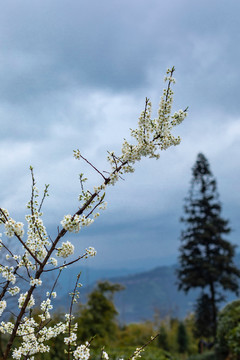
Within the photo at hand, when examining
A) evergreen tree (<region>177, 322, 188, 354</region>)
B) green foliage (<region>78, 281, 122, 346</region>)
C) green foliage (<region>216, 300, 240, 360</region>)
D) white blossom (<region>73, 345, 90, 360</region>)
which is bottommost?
white blossom (<region>73, 345, 90, 360</region>)

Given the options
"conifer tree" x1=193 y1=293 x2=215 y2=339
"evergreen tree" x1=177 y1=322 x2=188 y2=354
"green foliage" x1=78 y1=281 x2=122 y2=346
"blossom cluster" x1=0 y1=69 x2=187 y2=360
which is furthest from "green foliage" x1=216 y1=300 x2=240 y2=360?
"evergreen tree" x1=177 y1=322 x2=188 y2=354

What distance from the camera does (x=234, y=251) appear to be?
2489 centimetres

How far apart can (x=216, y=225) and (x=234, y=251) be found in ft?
6.83

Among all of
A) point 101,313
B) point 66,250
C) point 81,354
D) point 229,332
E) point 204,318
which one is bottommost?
point 81,354

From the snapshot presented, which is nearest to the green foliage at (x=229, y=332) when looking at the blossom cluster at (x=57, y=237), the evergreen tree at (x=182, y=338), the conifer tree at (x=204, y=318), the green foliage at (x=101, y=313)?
the green foliage at (x=101, y=313)

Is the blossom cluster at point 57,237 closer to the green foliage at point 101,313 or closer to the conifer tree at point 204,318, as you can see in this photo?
the green foliage at point 101,313

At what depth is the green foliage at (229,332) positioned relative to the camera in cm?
994

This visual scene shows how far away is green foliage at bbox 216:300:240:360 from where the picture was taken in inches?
391

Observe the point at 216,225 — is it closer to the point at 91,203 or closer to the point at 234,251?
the point at 234,251

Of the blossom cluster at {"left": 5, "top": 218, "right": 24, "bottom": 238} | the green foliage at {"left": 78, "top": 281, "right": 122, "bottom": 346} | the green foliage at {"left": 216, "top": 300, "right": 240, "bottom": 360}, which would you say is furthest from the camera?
the green foliage at {"left": 78, "top": 281, "right": 122, "bottom": 346}

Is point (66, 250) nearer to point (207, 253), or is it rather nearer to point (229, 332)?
point (229, 332)

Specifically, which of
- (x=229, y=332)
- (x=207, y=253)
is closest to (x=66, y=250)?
(x=229, y=332)

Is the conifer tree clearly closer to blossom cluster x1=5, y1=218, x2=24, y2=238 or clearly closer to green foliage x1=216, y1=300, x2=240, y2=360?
green foliage x1=216, y1=300, x2=240, y2=360

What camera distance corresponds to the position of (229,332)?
10242mm
